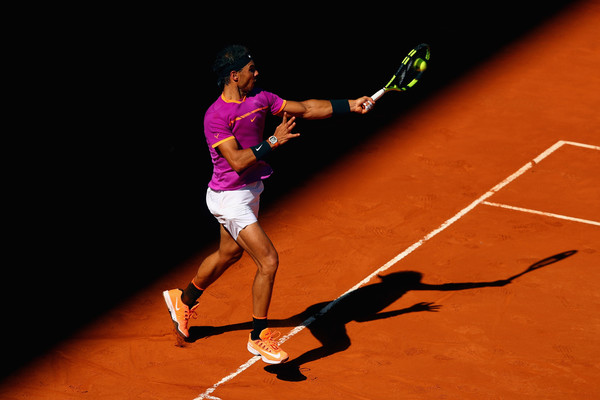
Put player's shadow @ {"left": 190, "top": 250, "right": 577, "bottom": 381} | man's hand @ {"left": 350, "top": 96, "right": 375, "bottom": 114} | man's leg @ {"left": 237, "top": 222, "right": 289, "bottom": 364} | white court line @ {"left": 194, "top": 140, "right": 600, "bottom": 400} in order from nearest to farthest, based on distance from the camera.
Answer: man's leg @ {"left": 237, "top": 222, "right": 289, "bottom": 364} → white court line @ {"left": 194, "top": 140, "right": 600, "bottom": 400} → man's hand @ {"left": 350, "top": 96, "right": 375, "bottom": 114} → player's shadow @ {"left": 190, "top": 250, "right": 577, "bottom": 381}

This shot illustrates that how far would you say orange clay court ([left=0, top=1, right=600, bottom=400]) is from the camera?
910 cm

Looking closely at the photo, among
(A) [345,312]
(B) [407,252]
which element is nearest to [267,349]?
(A) [345,312]

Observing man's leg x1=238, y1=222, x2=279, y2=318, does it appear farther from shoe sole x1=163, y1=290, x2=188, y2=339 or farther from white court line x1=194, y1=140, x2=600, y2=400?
shoe sole x1=163, y1=290, x2=188, y2=339

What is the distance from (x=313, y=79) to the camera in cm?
1698

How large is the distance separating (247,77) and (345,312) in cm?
261

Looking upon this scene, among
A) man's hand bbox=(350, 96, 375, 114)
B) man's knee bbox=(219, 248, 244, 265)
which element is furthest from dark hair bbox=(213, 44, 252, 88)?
man's knee bbox=(219, 248, 244, 265)

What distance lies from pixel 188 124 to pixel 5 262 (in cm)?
442

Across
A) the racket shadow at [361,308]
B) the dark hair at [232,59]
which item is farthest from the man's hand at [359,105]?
the racket shadow at [361,308]

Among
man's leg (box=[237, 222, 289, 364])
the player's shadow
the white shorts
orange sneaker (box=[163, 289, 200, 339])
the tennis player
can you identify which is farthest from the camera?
orange sneaker (box=[163, 289, 200, 339])

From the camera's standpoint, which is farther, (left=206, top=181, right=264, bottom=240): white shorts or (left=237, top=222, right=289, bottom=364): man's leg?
(left=206, top=181, right=264, bottom=240): white shorts

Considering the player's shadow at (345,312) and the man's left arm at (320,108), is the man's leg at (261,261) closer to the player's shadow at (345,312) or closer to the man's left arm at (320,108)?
the player's shadow at (345,312)

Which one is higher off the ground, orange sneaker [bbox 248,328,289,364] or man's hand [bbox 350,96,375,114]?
man's hand [bbox 350,96,375,114]

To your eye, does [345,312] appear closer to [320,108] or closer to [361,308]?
[361,308]

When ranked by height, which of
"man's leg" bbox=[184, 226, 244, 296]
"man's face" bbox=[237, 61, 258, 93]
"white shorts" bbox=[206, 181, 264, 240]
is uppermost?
"man's face" bbox=[237, 61, 258, 93]
